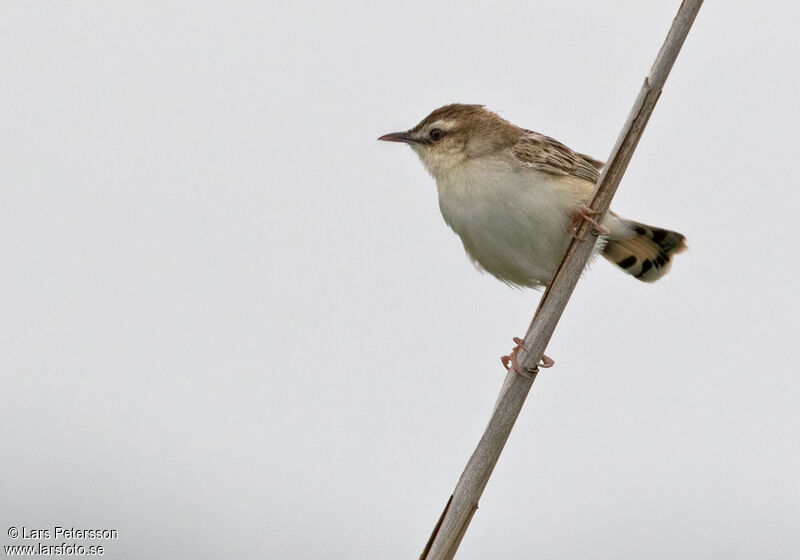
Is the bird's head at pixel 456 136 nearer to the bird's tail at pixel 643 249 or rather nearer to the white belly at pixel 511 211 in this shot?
the white belly at pixel 511 211

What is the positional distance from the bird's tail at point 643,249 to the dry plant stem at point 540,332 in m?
2.19

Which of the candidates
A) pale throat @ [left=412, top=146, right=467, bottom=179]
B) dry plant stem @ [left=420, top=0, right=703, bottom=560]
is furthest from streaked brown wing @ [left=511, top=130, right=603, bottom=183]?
dry plant stem @ [left=420, top=0, right=703, bottom=560]

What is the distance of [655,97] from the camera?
3.68 metres

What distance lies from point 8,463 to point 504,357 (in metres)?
77.4

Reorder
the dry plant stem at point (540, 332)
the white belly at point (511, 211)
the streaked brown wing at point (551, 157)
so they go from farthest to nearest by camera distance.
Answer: the streaked brown wing at point (551, 157) → the white belly at point (511, 211) → the dry plant stem at point (540, 332)

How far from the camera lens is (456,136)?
632 centimetres

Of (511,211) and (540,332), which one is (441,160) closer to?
(511,211)

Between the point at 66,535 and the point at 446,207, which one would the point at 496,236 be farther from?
the point at 66,535

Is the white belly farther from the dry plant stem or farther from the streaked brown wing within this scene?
the dry plant stem

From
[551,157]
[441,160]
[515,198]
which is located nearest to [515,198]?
[515,198]

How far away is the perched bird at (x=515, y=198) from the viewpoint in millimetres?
5723

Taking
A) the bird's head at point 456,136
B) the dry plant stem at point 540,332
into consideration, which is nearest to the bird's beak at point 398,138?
the bird's head at point 456,136

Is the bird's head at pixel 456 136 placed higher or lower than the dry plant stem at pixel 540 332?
higher

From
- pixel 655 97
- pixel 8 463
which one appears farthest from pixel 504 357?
pixel 8 463
